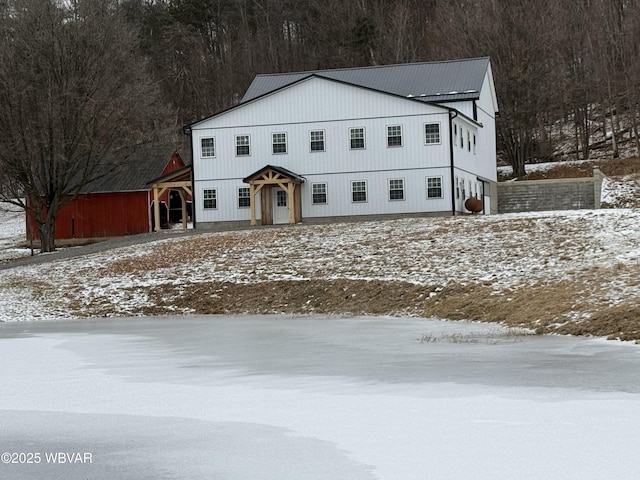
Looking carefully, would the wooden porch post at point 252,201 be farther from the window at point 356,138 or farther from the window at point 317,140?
the window at point 356,138

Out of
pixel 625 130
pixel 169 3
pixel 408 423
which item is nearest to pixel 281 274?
pixel 408 423

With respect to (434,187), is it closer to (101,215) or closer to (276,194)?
(276,194)

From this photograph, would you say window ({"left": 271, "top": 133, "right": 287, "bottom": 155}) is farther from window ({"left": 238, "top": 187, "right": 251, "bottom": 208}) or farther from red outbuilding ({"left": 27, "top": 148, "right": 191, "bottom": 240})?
red outbuilding ({"left": 27, "top": 148, "right": 191, "bottom": 240})

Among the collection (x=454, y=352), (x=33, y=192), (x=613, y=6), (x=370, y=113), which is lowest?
(x=454, y=352)

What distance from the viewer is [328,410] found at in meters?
9.20

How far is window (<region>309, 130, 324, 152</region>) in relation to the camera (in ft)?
155

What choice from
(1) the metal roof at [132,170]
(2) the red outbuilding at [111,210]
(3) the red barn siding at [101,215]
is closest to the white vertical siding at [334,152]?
(2) the red outbuilding at [111,210]

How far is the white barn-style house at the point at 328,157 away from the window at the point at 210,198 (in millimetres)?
50

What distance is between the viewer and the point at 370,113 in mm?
46469

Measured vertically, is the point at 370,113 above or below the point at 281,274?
above

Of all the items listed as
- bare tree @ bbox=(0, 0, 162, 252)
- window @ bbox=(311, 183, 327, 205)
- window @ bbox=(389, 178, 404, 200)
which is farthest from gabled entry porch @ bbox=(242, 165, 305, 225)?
bare tree @ bbox=(0, 0, 162, 252)

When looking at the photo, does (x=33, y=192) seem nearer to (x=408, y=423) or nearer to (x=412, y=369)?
(x=412, y=369)

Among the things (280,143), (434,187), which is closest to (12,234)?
(280,143)

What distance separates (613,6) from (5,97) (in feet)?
168
